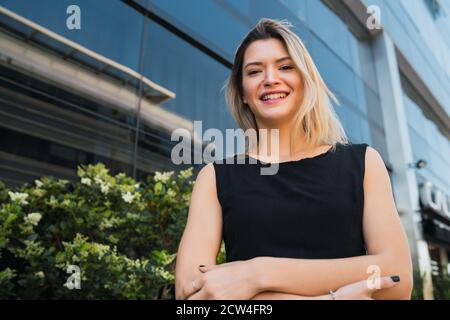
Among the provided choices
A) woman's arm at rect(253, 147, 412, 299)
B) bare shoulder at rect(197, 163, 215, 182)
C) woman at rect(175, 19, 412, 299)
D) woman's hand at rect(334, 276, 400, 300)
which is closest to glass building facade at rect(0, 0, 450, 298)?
bare shoulder at rect(197, 163, 215, 182)

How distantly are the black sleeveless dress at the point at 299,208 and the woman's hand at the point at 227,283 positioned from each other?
145mm

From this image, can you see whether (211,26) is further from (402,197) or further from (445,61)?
(445,61)

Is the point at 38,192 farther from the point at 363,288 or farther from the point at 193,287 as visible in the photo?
the point at 363,288

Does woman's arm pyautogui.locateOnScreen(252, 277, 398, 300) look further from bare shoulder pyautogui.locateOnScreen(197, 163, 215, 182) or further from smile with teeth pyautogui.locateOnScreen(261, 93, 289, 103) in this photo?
smile with teeth pyautogui.locateOnScreen(261, 93, 289, 103)

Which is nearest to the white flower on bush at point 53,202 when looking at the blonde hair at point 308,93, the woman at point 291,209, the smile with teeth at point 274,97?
the woman at point 291,209

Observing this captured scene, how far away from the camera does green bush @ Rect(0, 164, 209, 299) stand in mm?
2785

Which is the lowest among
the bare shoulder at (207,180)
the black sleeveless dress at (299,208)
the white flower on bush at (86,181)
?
the black sleeveless dress at (299,208)

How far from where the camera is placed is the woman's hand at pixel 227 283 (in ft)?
3.11

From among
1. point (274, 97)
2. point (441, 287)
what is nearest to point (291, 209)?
point (274, 97)

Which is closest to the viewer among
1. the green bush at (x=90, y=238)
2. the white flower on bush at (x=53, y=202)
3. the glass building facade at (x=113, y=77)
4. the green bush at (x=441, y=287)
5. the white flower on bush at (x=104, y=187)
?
the green bush at (x=90, y=238)

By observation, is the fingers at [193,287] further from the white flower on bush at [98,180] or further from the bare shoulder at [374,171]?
the white flower on bush at [98,180]

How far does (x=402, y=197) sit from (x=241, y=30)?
24.8 ft

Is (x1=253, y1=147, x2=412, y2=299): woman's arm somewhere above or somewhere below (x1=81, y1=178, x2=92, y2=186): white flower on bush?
below
